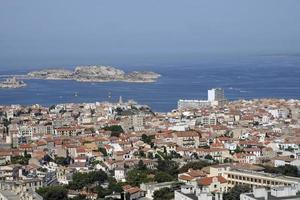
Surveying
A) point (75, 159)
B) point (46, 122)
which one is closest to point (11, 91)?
point (46, 122)

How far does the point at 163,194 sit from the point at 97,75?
45.2 meters

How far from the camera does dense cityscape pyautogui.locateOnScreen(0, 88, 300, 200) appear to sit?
1200 cm

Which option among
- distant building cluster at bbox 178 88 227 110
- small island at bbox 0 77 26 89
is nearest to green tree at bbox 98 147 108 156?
distant building cluster at bbox 178 88 227 110

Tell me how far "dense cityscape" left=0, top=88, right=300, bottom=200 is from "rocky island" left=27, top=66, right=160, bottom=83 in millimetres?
22643

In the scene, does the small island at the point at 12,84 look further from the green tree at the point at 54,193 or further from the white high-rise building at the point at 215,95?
the green tree at the point at 54,193

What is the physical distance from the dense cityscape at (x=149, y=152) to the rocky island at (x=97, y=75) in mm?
22643

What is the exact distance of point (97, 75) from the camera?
5628 cm

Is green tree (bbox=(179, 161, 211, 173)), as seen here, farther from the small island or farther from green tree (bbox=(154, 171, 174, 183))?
the small island

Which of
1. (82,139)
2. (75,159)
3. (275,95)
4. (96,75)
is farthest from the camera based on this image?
(96,75)

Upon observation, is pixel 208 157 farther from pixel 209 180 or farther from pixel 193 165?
pixel 209 180

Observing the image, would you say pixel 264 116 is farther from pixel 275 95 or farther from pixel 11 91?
pixel 11 91

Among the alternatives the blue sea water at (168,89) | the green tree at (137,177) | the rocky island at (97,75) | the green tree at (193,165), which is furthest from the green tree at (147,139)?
the rocky island at (97,75)

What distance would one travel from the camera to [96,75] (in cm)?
5638

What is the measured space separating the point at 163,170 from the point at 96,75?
4218cm
